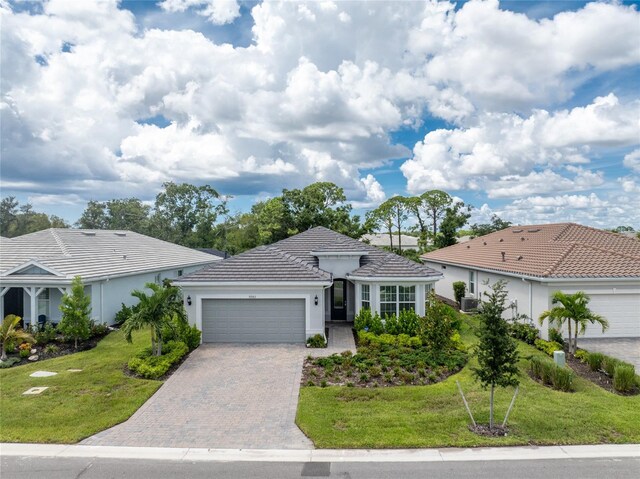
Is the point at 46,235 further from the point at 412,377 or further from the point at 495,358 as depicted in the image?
the point at 495,358

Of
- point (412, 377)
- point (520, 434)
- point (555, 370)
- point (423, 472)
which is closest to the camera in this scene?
point (423, 472)

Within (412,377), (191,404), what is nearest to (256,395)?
(191,404)

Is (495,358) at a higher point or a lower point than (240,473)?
higher

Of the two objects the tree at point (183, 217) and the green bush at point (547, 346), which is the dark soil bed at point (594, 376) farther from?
the tree at point (183, 217)

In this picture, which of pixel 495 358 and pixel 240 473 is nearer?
pixel 240 473

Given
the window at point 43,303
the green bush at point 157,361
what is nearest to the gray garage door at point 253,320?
the green bush at point 157,361

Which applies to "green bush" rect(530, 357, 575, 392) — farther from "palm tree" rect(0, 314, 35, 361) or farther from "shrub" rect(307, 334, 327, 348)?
"palm tree" rect(0, 314, 35, 361)
